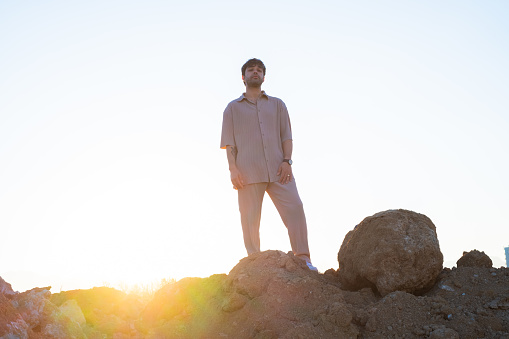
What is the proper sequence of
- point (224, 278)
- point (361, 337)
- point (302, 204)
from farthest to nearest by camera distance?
point (302, 204) < point (224, 278) < point (361, 337)

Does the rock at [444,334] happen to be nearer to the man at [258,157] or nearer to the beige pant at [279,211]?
the man at [258,157]

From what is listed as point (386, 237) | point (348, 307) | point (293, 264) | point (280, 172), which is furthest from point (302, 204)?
point (348, 307)

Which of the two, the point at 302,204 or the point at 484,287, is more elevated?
the point at 302,204

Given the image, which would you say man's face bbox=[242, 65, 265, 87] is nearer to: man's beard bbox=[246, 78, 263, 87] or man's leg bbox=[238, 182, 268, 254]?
man's beard bbox=[246, 78, 263, 87]

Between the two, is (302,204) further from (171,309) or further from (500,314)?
(500,314)

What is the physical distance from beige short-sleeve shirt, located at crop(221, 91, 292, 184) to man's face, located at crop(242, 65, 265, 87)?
185 millimetres

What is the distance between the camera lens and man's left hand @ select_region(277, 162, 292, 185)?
6344 mm

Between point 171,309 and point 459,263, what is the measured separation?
9.92ft

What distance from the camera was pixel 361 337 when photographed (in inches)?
156

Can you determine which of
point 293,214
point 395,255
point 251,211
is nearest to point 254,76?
point 251,211

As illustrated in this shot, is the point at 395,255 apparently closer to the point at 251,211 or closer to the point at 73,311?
the point at 251,211

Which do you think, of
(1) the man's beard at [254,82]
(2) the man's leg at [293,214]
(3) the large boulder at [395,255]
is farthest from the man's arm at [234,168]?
(3) the large boulder at [395,255]

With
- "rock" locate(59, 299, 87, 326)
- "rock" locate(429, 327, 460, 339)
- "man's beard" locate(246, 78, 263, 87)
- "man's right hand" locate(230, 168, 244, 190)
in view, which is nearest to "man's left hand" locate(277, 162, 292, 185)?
"man's right hand" locate(230, 168, 244, 190)

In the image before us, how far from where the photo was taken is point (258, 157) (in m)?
6.36
